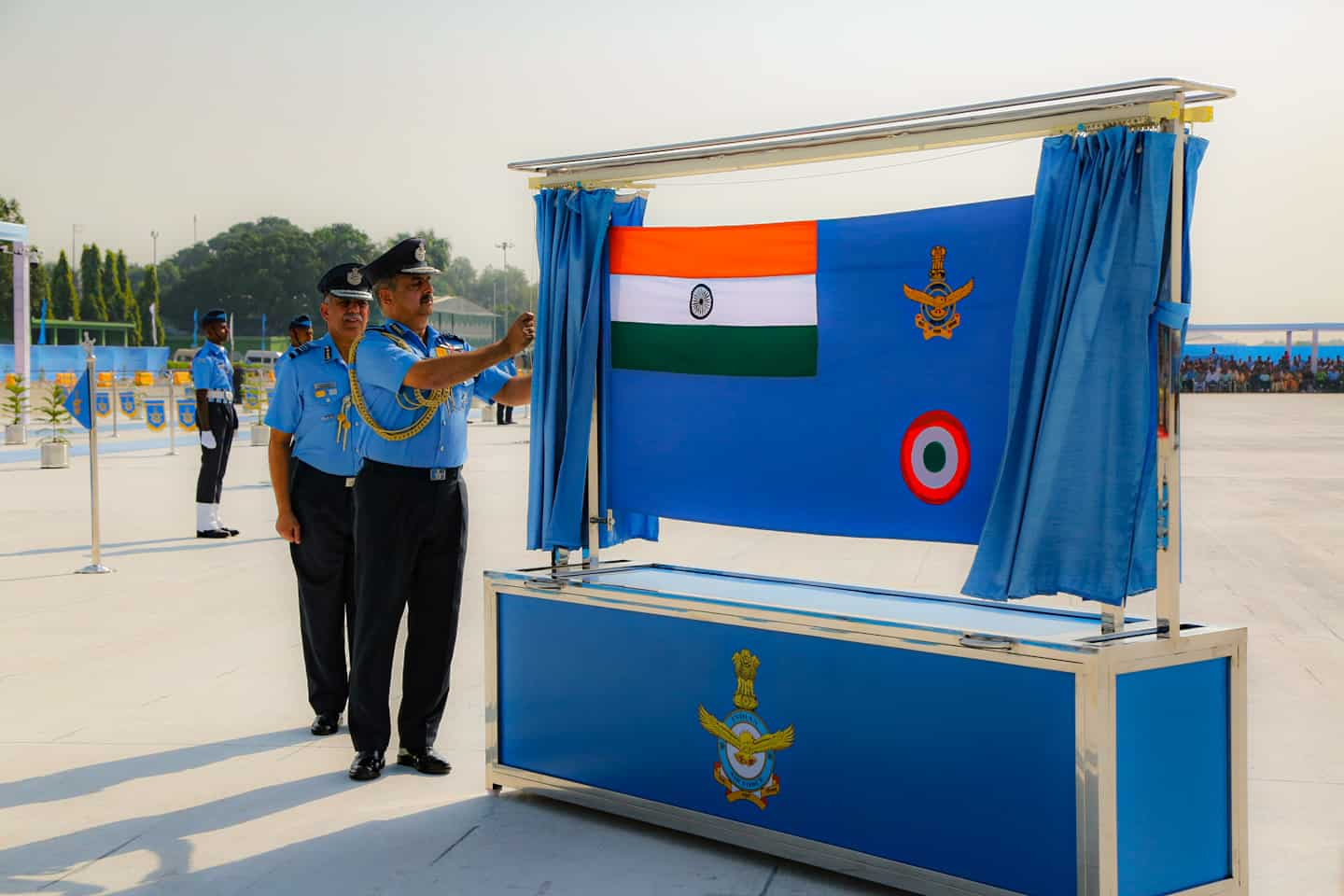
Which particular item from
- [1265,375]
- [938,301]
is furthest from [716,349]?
[1265,375]

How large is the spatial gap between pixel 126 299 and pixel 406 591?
97.0m

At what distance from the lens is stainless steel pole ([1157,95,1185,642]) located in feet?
11.7

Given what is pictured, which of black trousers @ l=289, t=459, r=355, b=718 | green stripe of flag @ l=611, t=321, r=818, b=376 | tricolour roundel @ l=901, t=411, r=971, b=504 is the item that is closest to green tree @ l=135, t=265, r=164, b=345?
black trousers @ l=289, t=459, r=355, b=718

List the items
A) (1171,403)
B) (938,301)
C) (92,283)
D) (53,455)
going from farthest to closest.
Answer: (92,283)
(53,455)
(938,301)
(1171,403)

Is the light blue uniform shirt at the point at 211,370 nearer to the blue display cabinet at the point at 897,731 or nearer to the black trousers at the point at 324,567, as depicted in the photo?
the black trousers at the point at 324,567

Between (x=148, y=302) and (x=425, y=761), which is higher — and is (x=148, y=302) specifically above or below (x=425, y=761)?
above

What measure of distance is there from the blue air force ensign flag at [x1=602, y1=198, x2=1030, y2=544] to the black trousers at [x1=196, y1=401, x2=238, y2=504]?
7856 millimetres

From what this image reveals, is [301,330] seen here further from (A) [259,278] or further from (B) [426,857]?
(A) [259,278]

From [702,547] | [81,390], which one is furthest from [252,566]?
[702,547]

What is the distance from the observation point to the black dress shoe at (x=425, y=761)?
5.34 m

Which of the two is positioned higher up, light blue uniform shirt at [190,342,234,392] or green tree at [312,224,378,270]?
green tree at [312,224,378,270]

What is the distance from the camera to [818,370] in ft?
14.5

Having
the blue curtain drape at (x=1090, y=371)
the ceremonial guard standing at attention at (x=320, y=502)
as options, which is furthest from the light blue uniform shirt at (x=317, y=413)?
the blue curtain drape at (x=1090, y=371)

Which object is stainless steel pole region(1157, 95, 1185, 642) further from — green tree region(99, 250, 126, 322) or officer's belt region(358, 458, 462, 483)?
green tree region(99, 250, 126, 322)
